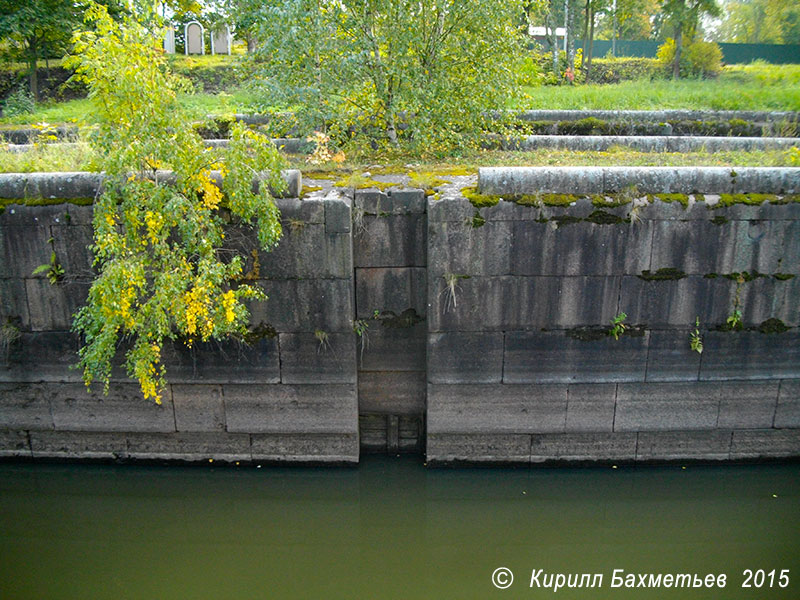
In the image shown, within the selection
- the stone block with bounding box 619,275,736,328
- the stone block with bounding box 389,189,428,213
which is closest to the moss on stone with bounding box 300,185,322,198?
the stone block with bounding box 389,189,428,213

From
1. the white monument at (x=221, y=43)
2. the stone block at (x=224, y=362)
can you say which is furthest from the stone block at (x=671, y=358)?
the white monument at (x=221, y=43)

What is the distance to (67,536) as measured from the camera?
20.1ft

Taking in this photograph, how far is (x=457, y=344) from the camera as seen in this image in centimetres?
651

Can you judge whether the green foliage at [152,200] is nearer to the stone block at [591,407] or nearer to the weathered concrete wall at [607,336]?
the weathered concrete wall at [607,336]

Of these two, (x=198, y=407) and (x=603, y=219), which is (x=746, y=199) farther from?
(x=198, y=407)

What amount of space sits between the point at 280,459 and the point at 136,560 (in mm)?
1655

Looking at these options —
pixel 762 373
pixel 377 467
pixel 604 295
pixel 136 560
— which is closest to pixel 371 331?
pixel 377 467

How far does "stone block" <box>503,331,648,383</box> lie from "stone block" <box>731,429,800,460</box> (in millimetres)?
1333

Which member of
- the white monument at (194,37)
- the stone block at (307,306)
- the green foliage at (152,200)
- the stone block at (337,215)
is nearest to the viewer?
the green foliage at (152,200)

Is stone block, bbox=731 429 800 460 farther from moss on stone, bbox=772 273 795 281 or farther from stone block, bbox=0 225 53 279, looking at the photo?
stone block, bbox=0 225 53 279

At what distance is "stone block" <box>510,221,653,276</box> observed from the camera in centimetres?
625

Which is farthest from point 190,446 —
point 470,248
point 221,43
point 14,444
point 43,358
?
point 221,43

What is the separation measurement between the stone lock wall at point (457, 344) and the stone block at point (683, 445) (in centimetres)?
2

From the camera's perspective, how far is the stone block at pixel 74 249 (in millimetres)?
6262
